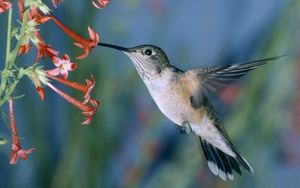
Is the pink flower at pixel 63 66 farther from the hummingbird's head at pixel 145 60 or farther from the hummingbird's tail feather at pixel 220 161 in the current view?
the hummingbird's tail feather at pixel 220 161

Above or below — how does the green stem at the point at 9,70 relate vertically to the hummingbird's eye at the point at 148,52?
above

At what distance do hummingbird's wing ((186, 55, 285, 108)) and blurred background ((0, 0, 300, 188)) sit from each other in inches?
33.0

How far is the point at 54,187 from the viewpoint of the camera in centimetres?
336

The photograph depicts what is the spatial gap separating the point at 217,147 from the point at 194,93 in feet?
0.73

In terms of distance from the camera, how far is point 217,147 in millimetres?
1901

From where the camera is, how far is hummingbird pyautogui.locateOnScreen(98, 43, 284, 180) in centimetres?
167

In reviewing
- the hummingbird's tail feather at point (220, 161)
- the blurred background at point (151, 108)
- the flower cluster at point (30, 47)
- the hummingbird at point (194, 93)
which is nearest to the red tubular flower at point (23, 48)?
the flower cluster at point (30, 47)

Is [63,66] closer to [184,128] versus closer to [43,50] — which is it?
[43,50]

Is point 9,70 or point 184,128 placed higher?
point 9,70

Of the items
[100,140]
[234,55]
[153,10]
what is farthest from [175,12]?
[100,140]

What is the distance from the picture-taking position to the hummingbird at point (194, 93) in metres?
1.67

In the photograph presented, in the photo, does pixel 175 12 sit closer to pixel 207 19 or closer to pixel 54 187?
pixel 207 19

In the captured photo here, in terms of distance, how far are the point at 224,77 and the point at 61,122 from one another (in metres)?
2.43

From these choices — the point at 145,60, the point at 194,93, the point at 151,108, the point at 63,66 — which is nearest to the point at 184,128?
the point at 194,93
